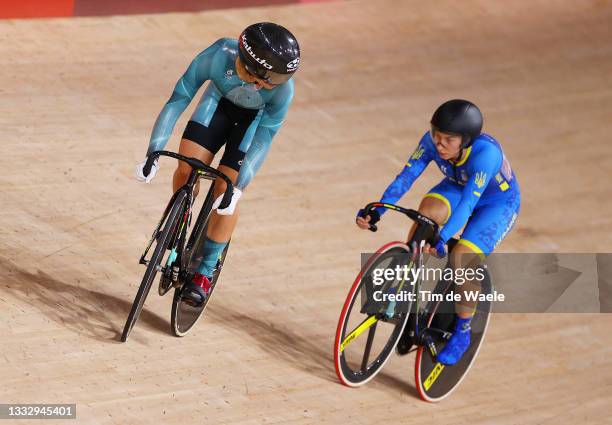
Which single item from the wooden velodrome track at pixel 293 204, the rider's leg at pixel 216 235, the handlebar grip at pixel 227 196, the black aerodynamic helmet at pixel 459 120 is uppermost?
the black aerodynamic helmet at pixel 459 120

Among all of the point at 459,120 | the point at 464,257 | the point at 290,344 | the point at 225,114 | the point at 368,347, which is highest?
the point at 459,120

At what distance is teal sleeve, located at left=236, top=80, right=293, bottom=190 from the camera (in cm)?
458

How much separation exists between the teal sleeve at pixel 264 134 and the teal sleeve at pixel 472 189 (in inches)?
34.1

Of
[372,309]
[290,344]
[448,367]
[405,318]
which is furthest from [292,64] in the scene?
[448,367]

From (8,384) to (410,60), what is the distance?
18.3 ft

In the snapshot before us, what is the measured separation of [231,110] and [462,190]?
3.77 ft

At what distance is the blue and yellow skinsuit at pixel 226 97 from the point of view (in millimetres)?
4523

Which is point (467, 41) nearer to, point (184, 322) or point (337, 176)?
point (337, 176)

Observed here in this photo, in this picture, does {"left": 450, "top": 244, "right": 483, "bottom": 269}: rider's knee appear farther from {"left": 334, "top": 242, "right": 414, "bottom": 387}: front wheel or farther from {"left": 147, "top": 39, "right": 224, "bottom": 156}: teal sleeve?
{"left": 147, "top": 39, "right": 224, "bottom": 156}: teal sleeve

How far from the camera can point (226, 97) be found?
15.2 ft

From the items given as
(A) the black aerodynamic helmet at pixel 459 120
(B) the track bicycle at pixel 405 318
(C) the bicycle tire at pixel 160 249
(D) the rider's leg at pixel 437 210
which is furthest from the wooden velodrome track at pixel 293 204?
(A) the black aerodynamic helmet at pixel 459 120

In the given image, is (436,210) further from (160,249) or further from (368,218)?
(160,249)

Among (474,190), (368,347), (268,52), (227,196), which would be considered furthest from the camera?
(368,347)

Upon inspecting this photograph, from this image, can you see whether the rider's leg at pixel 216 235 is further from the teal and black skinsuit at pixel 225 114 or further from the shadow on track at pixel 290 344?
the shadow on track at pixel 290 344
